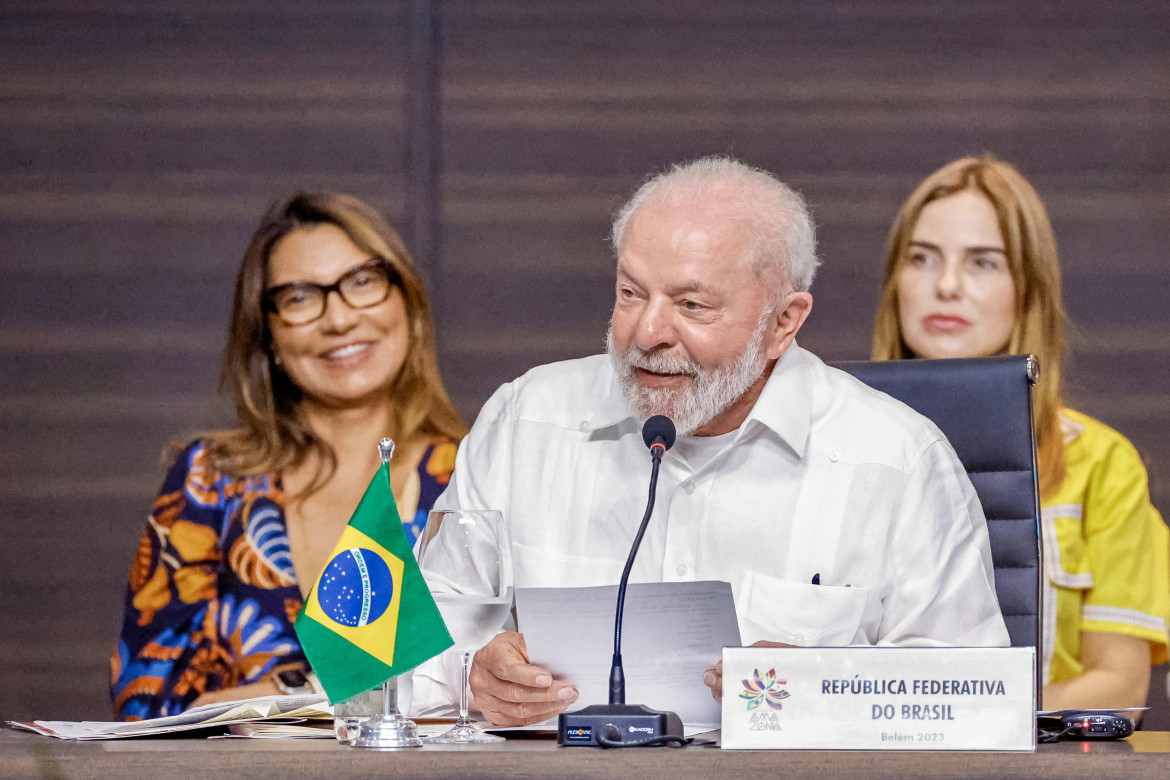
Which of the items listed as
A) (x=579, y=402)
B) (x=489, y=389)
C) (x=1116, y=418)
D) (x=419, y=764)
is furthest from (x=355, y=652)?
(x=1116, y=418)

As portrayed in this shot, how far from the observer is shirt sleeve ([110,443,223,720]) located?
9.11 ft

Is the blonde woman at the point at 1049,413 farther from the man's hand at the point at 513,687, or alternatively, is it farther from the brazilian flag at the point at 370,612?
the brazilian flag at the point at 370,612

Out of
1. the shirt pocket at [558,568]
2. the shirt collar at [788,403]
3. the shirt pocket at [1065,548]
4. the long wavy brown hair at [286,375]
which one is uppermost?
the long wavy brown hair at [286,375]

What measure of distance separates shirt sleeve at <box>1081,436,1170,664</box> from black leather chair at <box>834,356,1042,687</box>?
897 mm

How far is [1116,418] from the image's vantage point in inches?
112

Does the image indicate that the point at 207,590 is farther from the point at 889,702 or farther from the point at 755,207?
the point at 889,702

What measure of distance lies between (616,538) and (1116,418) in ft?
4.75

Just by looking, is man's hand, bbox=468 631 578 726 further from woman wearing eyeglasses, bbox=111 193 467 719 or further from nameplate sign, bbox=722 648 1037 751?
woman wearing eyeglasses, bbox=111 193 467 719

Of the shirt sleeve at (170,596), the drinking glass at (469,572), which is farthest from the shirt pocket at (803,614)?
the shirt sleeve at (170,596)

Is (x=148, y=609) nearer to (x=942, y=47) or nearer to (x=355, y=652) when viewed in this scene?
(x=355, y=652)

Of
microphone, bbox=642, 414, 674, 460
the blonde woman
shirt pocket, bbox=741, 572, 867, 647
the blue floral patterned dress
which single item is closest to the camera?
microphone, bbox=642, 414, 674, 460

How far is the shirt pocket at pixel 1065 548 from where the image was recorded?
8.69ft

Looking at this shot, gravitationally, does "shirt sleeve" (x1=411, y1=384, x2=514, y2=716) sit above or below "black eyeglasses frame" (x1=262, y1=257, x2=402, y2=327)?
below

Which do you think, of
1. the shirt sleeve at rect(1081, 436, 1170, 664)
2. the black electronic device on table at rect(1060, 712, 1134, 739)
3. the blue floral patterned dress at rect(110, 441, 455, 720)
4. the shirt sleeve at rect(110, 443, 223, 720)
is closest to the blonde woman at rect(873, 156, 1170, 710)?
the shirt sleeve at rect(1081, 436, 1170, 664)
